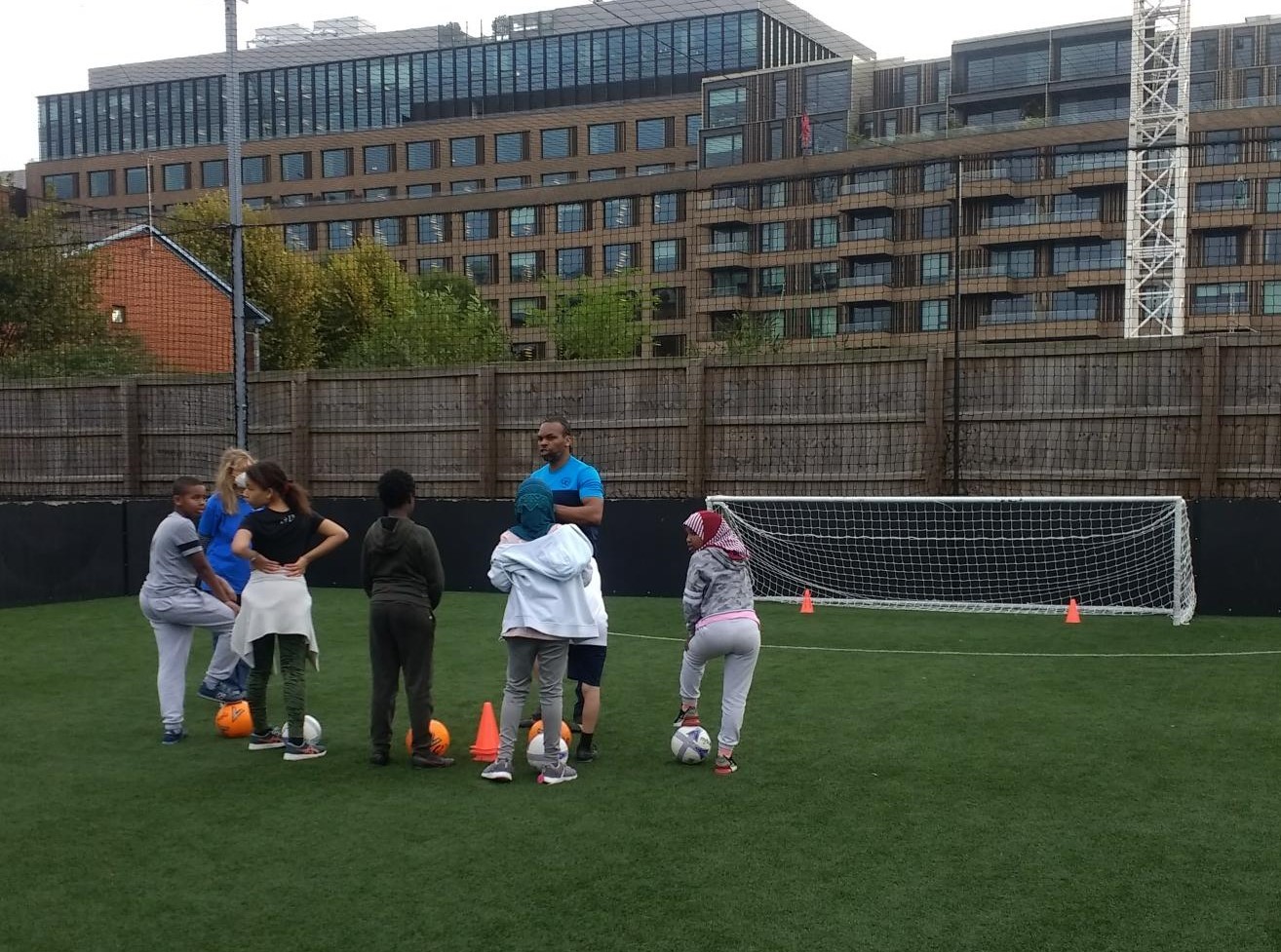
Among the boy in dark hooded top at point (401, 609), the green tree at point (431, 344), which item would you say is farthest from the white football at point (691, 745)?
the green tree at point (431, 344)

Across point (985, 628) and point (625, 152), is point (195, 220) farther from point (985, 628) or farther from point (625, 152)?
point (625, 152)

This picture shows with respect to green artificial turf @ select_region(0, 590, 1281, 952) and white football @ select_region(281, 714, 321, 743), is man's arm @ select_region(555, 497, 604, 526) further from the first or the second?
white football @ select_region(281, 714, 321, 743)

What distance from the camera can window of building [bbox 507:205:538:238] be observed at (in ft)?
57.6

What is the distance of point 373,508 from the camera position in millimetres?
16562

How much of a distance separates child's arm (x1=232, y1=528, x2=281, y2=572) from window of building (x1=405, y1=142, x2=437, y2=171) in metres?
85.6

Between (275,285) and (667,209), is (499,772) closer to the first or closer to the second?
(667,209)

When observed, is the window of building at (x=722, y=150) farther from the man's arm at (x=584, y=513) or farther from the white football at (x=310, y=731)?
the white football at (x=310, y=731)

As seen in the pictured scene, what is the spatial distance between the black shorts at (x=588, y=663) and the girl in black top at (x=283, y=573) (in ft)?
4.98

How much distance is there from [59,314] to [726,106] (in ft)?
195

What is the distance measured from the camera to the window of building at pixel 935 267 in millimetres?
59406

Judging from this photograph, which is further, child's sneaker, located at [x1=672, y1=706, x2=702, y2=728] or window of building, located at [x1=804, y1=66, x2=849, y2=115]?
window of building, located at [x1=804, y1=66, x2=849, y2=115]

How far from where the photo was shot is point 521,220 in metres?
17.8


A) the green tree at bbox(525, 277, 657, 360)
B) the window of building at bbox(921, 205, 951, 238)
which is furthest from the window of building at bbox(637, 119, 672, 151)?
the green tree at bbox(525, 277, 657, 360)

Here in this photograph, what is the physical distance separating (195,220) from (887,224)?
103ft
